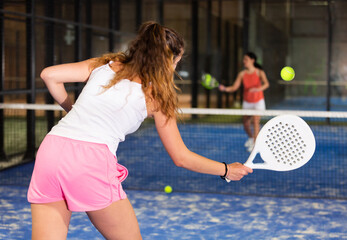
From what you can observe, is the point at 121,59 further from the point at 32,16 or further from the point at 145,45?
the point at 32,16

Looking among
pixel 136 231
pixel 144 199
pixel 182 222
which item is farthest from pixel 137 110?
pixel 144 199

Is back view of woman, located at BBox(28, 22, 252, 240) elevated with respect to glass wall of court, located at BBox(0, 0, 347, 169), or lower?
lower

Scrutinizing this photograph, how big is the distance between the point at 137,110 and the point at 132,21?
431 inches

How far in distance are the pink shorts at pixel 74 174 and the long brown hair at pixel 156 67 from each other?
0.90 ft

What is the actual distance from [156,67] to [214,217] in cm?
295

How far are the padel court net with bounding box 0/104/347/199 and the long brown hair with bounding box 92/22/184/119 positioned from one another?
3357 mm

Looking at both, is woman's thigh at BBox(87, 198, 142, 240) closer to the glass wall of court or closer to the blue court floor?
the blue court floor

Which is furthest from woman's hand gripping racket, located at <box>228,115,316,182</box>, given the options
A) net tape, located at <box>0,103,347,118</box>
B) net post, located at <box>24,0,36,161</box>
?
net post, located at <box>24,0,36,161</box>

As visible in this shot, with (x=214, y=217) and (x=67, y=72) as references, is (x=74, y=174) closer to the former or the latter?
(x=67, y=72)

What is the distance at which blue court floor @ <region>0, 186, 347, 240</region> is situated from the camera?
4.38m

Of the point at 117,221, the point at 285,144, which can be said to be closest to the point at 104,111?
the point at 117,221

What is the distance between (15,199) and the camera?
5.57m

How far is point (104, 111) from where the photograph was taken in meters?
2.17

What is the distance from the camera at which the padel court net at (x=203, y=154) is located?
19.7 ft
